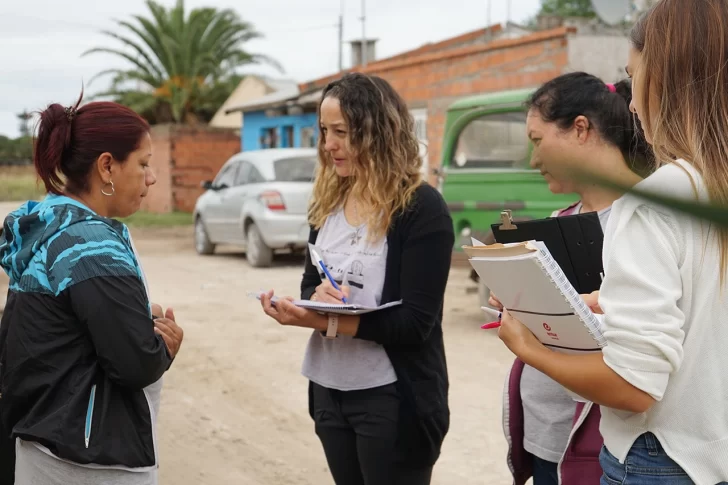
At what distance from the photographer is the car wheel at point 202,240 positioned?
1493cm

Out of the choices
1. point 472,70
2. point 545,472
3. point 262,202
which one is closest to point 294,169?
point 262,202

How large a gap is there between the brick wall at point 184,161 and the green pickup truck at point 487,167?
17424mm

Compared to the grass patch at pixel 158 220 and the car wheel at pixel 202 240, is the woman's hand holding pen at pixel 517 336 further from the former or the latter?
the grass patch at pixel 158 220

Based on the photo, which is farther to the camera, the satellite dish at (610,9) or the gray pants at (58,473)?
the satellite dish at (610,9)

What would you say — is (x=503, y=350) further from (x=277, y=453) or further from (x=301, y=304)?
(x=301, y=304)

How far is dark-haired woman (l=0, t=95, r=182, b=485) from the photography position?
7.11 feet

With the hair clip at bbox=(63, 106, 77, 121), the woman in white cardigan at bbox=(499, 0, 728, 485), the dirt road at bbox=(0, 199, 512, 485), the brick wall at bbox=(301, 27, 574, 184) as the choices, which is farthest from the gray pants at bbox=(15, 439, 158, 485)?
the brick wall at bbox=(301, 27, 574, 184)

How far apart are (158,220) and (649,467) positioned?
21608 mm

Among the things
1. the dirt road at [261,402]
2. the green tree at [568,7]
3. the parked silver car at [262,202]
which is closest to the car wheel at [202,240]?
the parked silver car at [262,202]

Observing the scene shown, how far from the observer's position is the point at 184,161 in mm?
25484

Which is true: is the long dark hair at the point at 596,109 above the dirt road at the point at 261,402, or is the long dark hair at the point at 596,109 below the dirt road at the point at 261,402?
above

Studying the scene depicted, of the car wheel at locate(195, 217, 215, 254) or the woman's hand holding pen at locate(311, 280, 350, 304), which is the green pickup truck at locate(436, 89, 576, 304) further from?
the car wheel at locate(195, 217, 215, 254)

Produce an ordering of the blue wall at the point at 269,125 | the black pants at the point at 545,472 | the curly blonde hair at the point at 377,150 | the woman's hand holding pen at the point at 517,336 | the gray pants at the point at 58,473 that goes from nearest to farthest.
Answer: the woman's hand holding pen at the point at 517,336 → the gray pants at the point at 58,473 → the black pants at the point at 545,472 → the curly blonde hair at the point at 377,150 → the blue wall at the point at 269,125

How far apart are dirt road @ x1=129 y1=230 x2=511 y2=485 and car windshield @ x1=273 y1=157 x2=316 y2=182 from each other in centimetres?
279
